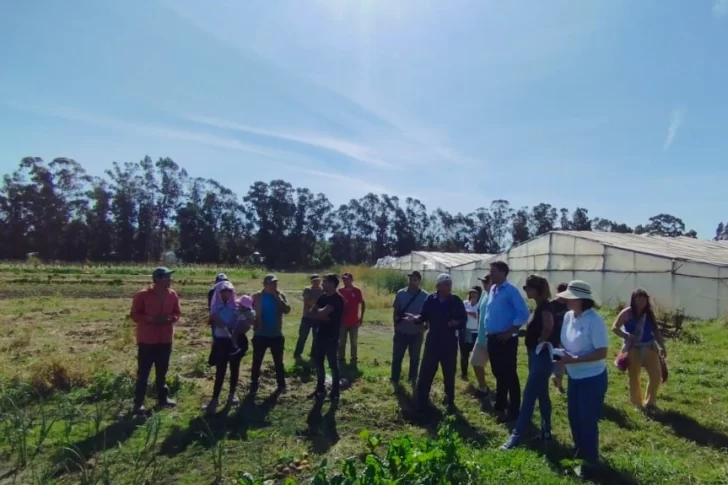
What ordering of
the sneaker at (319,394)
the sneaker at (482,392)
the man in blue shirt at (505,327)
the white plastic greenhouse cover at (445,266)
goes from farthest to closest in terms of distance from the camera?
1. the white plastic greenhouse cover at (445,266)
2. the sneaker at (482,392)
3. the sneaker at (319,394)
4. the man in blue shirt at (505,327)

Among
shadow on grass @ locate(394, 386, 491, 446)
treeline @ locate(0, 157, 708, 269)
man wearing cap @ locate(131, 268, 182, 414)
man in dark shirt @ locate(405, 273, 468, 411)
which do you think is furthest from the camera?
treeline @ locate(0, 157, 708, 269)

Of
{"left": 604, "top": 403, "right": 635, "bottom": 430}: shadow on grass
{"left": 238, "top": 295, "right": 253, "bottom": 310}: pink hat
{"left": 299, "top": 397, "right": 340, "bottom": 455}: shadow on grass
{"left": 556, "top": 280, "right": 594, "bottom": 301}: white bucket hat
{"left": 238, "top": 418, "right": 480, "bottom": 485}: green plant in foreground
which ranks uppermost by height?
{"left": 556, "top": 280, "right": 594, "bottom": 301}: white bucket hat

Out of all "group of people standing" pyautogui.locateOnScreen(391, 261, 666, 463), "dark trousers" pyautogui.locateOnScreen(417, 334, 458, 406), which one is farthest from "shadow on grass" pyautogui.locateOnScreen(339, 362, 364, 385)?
"dark trousers" pyautogui.locateOnScreen(417, 334, 458, 406)

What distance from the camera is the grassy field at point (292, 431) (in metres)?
4.30

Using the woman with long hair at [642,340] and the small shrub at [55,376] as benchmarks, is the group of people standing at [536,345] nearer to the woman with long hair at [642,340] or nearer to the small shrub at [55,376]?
the woman with long hair at [642,340]

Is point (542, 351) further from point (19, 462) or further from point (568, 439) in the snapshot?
point (19, 462)

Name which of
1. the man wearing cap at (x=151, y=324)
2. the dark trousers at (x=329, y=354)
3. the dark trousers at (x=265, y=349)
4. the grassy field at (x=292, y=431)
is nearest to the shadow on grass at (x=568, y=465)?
the grassy field at (x=292, y=431)

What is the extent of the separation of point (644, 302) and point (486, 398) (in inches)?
97.2

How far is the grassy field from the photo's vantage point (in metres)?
4.30

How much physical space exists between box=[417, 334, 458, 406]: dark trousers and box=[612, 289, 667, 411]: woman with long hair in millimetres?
2210

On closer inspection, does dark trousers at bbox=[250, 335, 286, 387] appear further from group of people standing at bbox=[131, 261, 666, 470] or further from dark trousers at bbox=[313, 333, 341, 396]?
dark trousers at bbox=[313, 333, 341, 396]

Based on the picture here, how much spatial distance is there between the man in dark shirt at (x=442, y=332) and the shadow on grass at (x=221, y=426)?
2.09 metres

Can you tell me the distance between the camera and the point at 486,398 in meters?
6.87

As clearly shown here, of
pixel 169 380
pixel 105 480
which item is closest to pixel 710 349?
pixel 169 380
